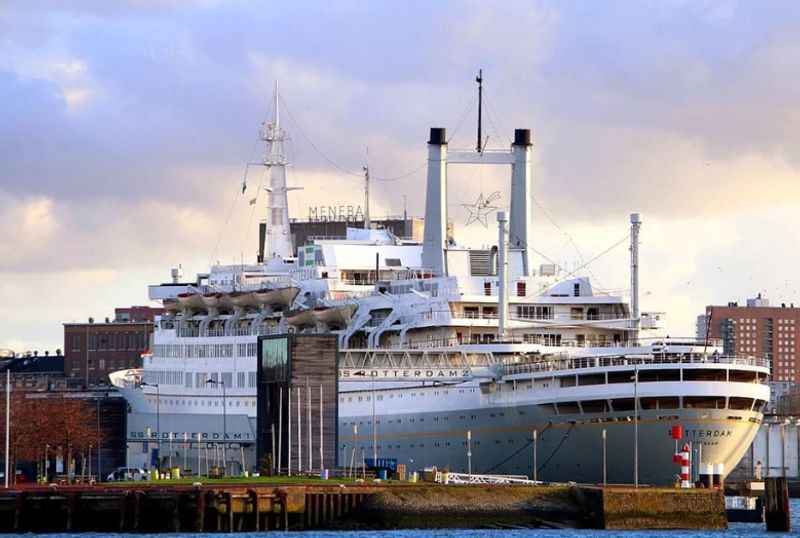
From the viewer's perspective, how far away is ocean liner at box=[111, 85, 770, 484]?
97875mm

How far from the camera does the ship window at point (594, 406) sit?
98125 mm

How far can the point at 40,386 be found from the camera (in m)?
190

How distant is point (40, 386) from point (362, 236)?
2679 inches

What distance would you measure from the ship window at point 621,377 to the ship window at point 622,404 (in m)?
0.79

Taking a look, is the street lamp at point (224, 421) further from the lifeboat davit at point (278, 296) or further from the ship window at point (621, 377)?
the ship window at point (621, 377)

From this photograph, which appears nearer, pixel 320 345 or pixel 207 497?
pixel 207 497

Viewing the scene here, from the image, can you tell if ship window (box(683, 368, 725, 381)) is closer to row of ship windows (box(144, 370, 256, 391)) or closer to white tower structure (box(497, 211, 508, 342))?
white tower structure (box(497, 211, 508, 342))

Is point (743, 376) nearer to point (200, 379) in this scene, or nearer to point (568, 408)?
point (568, 408)

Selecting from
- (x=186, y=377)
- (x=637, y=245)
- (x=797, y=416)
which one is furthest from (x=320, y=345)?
(x=797, y=416)

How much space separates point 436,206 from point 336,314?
9067mm

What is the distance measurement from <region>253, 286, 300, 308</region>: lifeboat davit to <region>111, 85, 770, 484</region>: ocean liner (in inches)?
3.3

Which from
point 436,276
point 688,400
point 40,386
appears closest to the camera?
point 688,400

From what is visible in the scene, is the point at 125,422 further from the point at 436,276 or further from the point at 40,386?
the point at 40,386

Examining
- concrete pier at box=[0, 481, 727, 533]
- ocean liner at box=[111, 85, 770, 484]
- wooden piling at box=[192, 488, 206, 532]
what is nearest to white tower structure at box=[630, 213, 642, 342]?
ocean liner at box=[111, 85, 770, 484]
